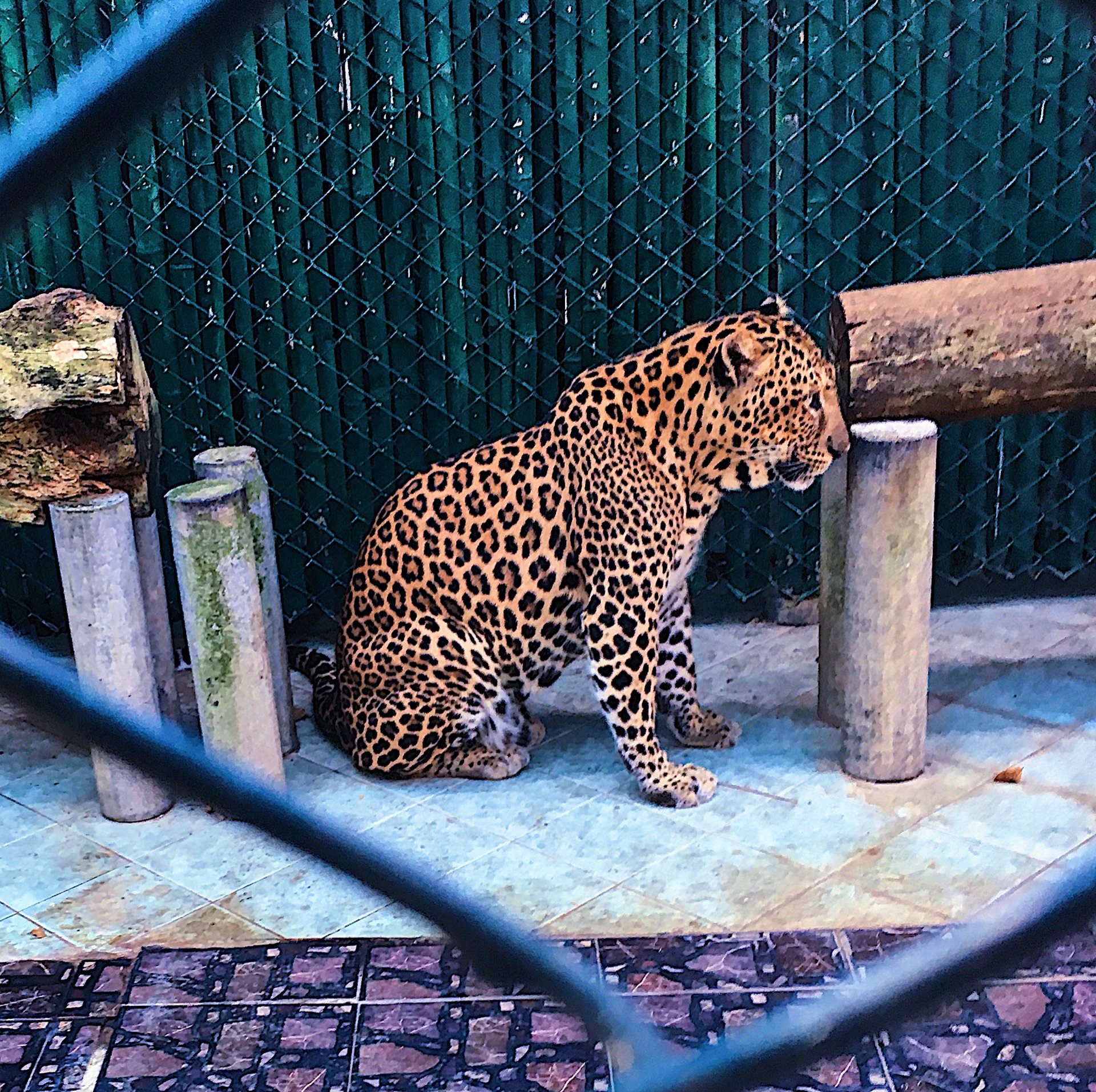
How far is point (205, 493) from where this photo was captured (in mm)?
3916

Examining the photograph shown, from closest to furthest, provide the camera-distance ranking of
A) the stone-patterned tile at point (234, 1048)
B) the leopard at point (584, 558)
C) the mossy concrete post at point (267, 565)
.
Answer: the stone-patterned tile at point (234, 1048) < the leopard at point (584, 558) < the mossy concrete post at point (267, 565)

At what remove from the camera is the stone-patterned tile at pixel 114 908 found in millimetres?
3486

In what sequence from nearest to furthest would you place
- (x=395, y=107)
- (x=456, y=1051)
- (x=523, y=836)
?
1. (x=456, y=1051)
2. (x=523, y=836)
3. (x=395, y=107)

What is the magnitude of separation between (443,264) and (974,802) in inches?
104

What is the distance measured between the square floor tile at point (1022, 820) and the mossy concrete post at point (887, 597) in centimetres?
23

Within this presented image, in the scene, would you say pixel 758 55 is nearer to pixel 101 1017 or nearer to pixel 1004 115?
pixel 1004 115

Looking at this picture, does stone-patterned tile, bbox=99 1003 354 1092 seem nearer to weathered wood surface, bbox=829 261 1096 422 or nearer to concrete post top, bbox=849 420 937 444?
concrete post top, bbox=849 420 937 444

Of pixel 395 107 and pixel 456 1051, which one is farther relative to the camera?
pixel 395 107

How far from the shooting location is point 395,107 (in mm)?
4863

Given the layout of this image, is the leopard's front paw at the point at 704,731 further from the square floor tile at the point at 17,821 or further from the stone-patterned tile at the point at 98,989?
the square floor tile at the point at 17,821

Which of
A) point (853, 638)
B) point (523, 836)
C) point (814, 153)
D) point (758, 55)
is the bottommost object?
point (523, 836)

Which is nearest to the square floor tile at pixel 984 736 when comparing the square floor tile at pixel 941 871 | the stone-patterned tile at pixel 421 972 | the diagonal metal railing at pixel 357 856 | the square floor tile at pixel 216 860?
the square floor tile at pixel 941 871

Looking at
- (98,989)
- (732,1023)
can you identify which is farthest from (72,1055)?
(732,1023)

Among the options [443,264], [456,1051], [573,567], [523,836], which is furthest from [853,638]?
[443,264]
